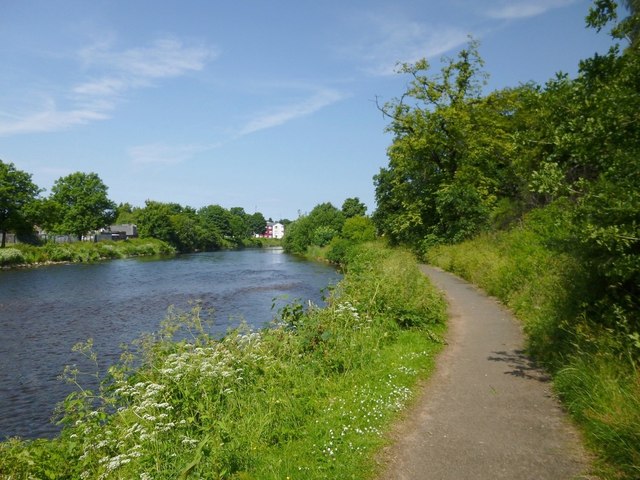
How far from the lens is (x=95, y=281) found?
36.5 meters

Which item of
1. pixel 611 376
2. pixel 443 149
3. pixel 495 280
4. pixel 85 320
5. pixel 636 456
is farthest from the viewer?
pixel 443 149

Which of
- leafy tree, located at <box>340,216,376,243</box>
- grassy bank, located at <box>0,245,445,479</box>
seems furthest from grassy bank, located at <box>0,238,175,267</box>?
grassy bank, located at <box>0,245,445,479</box>

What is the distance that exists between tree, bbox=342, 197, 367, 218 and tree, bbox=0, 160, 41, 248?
51.7 meters

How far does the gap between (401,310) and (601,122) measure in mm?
5957

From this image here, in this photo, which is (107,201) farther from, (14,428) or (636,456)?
(636,456)

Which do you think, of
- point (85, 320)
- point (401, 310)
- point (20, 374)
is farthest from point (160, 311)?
point (401, 310)

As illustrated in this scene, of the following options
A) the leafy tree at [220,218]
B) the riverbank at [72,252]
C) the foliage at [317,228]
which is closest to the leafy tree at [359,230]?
the foliage at [317,228]

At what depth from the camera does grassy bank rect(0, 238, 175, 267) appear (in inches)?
1953

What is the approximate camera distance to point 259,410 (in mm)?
6535

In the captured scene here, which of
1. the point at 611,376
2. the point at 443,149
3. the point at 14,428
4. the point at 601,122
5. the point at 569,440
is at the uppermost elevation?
the point at 443,149

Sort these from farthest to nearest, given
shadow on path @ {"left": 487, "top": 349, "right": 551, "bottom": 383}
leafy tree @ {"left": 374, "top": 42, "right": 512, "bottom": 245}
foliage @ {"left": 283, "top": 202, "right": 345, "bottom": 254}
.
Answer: foliage @ {"left": 283, "top": 202, "right": 345, "bottom": 254} < leafy tree @ {"left": 374, "top": 42, "right": 512, "bottom": 245} < shadow on path @ {"left": 487, "top": 349, "right": 551, "bottom": 383}

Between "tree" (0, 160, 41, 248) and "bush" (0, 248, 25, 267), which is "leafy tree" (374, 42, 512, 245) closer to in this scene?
"bush" (0, 248, 25, 267)

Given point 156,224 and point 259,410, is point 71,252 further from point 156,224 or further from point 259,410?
point 259,410

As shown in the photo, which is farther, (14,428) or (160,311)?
(160,311)
